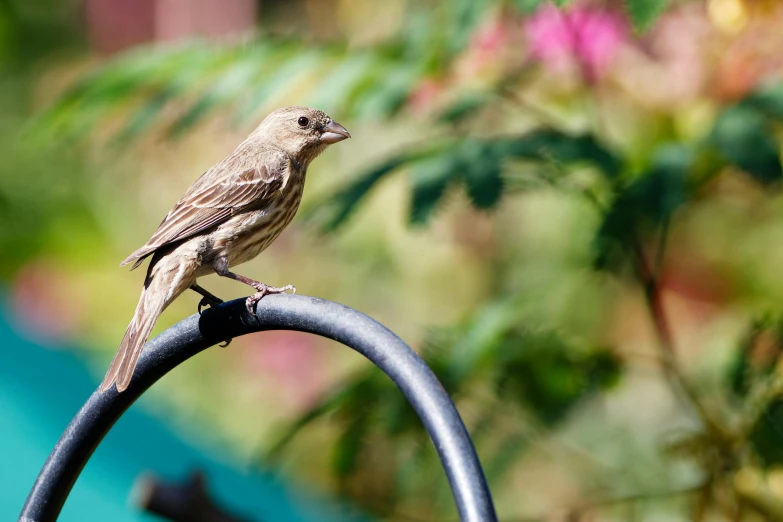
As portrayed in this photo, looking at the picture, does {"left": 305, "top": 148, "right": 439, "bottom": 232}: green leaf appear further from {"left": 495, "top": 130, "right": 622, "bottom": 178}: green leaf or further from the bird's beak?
the bird's beak

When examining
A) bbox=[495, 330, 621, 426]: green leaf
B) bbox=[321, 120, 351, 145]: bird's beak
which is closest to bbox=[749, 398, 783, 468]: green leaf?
bbox=[495, 330, 621, 426]: green leaf

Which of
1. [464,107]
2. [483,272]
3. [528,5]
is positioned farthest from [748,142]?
[483,272]

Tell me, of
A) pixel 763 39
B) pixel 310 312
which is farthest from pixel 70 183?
pixel 310 312

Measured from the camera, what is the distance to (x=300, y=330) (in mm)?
2068

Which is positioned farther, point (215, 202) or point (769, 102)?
point (215, 202)

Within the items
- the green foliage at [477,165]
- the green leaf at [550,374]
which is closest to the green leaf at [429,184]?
the green foliage at [477,165]

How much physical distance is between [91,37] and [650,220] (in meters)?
7.71

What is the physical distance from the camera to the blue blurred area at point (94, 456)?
4.55 m

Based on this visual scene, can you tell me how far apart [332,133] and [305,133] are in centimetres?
9

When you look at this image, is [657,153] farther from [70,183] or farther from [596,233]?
[70,183]

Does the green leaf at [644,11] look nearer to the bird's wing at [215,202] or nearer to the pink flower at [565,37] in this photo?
the pink flower at [565,37]

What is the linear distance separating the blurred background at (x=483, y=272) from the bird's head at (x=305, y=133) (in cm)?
11

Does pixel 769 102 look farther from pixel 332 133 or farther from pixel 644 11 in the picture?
pixel 332 133

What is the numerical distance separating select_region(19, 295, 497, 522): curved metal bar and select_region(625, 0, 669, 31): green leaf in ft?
3.31
